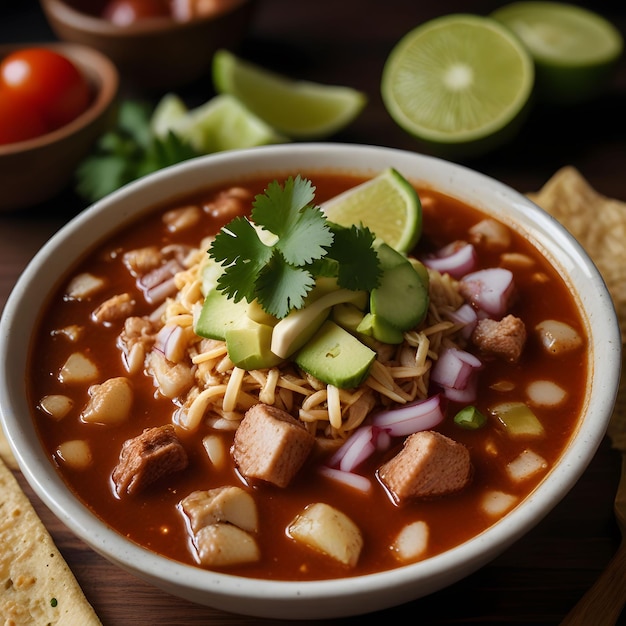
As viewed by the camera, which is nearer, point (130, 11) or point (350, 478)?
point (350, 478)

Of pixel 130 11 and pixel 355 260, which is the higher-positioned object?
pixel 355 260

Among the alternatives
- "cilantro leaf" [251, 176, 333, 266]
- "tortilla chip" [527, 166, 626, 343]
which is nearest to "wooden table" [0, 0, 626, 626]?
"tortilla chip" [527, 166, 626, 343]

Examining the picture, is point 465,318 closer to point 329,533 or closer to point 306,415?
point 306,415

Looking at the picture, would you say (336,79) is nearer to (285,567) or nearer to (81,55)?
(81,55)

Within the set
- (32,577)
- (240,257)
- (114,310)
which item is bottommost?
(32,577)

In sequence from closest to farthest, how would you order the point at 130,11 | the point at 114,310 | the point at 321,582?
the point at 321,582
the point at 114,310
the point at 130,11

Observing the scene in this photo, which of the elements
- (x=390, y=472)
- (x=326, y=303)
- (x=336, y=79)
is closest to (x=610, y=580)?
(x=390, y=472)

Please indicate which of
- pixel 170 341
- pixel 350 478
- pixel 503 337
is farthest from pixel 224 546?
pixel 503 337
